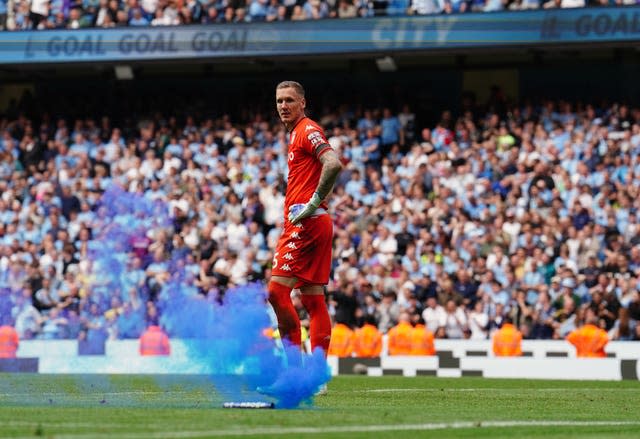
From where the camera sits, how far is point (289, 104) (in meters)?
11.5

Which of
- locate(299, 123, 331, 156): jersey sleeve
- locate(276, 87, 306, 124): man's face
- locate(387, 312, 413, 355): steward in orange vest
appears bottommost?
locate(387, 312, 413, 355): steward in orange vest

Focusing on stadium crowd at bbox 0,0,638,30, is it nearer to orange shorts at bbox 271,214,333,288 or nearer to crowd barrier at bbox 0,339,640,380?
crowd barrier at bbox 0,339,640,380

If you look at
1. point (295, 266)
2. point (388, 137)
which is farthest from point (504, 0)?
point (295, 266)

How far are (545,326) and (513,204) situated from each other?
3.53 m

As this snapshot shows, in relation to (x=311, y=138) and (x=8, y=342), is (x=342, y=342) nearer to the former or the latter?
(x=8, y=342)

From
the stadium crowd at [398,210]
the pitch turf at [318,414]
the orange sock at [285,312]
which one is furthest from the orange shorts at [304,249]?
the stadium crowd at [398,210]

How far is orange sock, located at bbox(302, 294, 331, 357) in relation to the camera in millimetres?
11562

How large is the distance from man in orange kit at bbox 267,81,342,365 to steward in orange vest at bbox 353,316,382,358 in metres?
12.0

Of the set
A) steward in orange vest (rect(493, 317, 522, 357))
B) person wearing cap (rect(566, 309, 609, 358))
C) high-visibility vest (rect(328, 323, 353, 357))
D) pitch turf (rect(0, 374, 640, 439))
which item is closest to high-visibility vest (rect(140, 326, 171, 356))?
pitch turf (rect(0, 374, 640, 439))

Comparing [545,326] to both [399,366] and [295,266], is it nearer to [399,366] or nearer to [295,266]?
[399,366]

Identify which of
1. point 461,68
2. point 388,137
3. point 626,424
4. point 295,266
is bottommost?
point 626,424

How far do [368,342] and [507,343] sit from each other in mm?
2484

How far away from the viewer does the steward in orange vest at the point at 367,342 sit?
23.5 m

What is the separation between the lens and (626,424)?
31.4 ft
